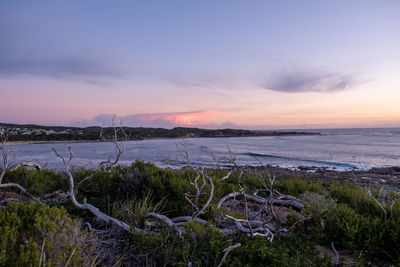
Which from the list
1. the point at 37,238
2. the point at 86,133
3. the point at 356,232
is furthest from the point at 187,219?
the point at 86,133

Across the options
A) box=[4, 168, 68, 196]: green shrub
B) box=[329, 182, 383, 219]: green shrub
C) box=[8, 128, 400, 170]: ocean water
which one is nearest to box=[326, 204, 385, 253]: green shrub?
box=[329, 182, 383, 219]: green shrub

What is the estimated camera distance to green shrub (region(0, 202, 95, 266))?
209 centimetres

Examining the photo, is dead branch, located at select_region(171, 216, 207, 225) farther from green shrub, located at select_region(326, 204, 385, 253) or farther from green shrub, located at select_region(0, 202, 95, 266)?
green shrub, located at select_region(326, 204, 385, 253)

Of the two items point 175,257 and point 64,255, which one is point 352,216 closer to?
point 175,257

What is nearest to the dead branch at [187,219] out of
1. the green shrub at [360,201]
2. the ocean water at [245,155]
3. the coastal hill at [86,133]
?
the green shrub at [360,201]

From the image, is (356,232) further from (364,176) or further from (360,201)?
(364,176)

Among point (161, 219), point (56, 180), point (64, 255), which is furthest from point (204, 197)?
→ point (56, 180)

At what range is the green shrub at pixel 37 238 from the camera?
2.09 m

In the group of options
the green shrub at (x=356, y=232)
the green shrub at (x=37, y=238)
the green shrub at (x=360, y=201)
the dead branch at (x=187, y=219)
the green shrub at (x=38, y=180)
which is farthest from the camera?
the green shrub at (x=38, y=180)

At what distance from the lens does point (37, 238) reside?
2514mm

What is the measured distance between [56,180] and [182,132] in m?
65.0

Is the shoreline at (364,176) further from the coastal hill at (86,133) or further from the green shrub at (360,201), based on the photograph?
the coastal hill at (86,133)

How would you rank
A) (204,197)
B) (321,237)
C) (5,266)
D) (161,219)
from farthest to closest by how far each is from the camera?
(204,197)
(161,219)
(321,237)
(5,266)

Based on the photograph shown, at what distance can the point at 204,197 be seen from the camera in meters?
5.42
